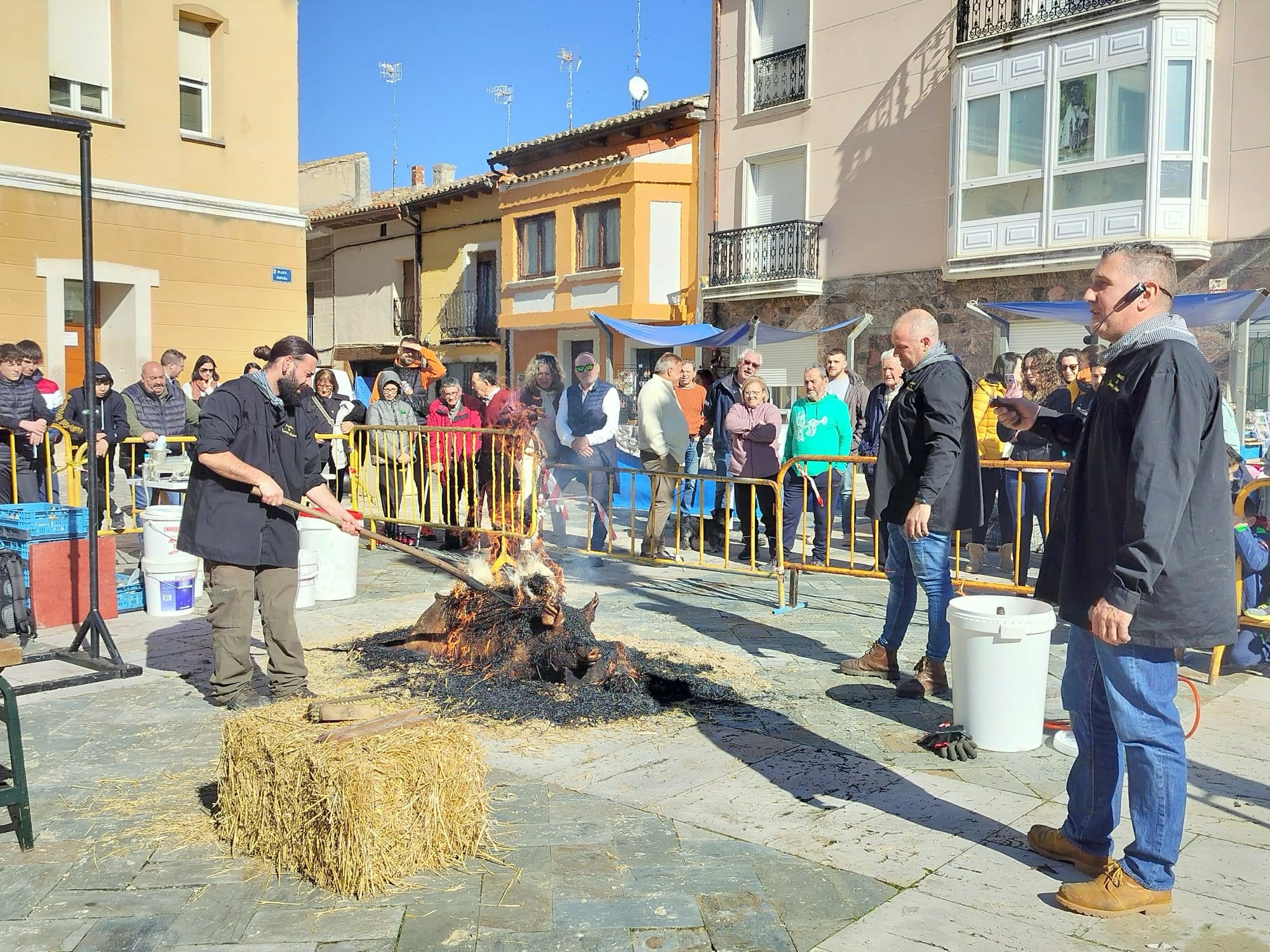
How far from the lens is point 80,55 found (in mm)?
16125

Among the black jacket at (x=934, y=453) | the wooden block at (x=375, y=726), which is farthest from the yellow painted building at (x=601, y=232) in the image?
the wooden block at (x=375, y=726)

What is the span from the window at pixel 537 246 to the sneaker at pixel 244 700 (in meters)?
24.7

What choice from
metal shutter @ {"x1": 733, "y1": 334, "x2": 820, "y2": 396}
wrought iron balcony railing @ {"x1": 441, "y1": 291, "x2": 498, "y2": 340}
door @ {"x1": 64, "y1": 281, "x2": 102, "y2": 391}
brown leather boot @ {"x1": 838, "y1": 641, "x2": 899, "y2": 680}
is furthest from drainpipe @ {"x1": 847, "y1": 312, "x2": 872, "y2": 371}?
brown leather boot @ {"x1": 838, "y1": 641, "x2": 899, "y2": 680}

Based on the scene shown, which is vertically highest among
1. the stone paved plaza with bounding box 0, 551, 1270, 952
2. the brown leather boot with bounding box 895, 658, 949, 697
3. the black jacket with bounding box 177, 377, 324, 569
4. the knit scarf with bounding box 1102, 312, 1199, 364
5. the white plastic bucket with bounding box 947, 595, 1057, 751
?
the knit scarf with bounding box 1102, 312, 1199, 364

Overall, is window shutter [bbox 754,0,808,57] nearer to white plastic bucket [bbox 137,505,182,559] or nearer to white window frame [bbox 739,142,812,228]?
white window frame [bbox 739,142,812,228]

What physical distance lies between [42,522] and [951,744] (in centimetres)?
623

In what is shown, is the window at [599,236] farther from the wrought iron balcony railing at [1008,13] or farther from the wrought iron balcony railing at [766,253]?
the wrought iron balcony railing at [1008,13]

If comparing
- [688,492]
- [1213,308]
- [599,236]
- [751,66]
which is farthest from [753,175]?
[688,492]

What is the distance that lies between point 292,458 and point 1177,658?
14.1 ft

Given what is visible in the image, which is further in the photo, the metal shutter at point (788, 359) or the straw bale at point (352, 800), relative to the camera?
the metal shutter at point (788, 359)

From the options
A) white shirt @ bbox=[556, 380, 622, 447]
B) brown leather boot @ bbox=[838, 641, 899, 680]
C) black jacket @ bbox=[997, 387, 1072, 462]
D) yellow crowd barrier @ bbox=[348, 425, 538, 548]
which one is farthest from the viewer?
white shirt @ bbox=[556, 380, 622, 447]

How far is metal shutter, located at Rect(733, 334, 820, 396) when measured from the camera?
2284 cm

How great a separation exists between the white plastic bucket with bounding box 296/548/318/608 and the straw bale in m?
4.24

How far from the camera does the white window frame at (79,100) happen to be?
1603 cm
